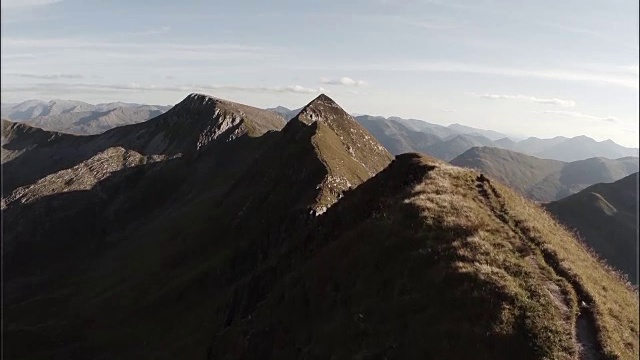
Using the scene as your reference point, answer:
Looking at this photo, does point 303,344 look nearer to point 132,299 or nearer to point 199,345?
point 199,345

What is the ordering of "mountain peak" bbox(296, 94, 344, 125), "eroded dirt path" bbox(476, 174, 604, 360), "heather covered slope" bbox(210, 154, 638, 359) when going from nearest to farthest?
"eroded dirt path" bbox(476, 174, 604, 360)
"heather covered slope" bbox(210, 154, 638, 359)
"mountain peak" bbox(296, 94, 344, 125)

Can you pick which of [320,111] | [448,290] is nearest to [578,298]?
[448,290]

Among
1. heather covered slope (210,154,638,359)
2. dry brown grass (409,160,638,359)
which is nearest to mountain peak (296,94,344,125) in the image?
heather covered slope (210,154,638,359)

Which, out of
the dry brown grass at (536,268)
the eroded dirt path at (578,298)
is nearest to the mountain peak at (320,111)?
the dry brown grass at (536,268)

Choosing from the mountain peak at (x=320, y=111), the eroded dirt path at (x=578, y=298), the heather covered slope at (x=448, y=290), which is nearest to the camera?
the eroded dirt path at (x=578, y=298)

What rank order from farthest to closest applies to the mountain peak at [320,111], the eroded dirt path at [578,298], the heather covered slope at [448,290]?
the mountain peak at [320,111]
the heather covered slope at [448,290]
the eroded dirt path at [578,298]

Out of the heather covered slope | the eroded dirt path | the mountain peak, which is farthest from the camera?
the mountain peak

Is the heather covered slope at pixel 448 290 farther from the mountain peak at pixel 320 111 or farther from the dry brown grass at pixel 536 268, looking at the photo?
the mountain peak at pixel 320 111

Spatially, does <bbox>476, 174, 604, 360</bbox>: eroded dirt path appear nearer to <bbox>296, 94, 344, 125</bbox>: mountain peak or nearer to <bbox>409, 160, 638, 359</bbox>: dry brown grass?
<bbox>409, 160, 638, 359</bbox>: dry brown grass

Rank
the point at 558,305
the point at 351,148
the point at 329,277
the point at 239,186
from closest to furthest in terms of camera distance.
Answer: the point at 558,305, the point at 329,277, the point at 351,148, the point at 239,186

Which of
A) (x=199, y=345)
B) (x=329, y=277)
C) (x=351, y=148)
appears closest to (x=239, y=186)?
(x=351, y=148)

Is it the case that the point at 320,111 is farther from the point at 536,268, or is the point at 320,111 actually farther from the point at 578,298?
the point at 578,298
